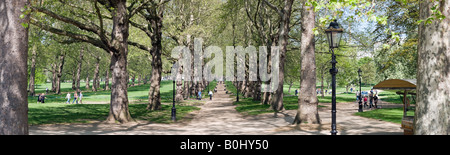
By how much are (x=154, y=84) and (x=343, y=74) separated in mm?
37319

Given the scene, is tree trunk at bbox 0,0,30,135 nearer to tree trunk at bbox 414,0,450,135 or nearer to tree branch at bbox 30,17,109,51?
tree branch at bbox 30,17,109,51

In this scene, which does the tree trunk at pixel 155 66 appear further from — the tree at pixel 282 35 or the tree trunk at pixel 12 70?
the tree trunk at pixel 12 70

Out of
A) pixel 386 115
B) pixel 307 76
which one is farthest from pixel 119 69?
pixel 386 115

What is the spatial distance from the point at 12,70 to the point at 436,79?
9.57m

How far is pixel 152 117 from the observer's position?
76.2 feet

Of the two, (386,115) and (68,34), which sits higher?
(68,34)

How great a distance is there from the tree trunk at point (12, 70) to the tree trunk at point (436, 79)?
9.18 m

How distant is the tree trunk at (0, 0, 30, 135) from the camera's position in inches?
304

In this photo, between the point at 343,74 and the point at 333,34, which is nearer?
the point at 333,34

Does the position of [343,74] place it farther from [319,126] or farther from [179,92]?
[319,126]

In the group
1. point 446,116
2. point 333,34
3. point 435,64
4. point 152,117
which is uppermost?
point 333,34

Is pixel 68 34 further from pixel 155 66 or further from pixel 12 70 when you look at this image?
pixel 155 66

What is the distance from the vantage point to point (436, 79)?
749cm

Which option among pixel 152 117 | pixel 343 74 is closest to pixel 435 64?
pixel 152 117
